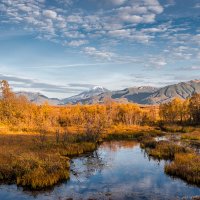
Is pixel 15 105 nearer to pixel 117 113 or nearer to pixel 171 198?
pixel 117 113

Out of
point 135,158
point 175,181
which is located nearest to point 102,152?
point 135,158

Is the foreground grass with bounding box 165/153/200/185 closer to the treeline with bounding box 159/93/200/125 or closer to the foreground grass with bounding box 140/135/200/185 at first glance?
the foreground grass with bounding box 140/135/200/185

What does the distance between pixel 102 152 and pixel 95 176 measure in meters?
16.6

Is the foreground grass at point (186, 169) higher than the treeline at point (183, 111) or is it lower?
lower

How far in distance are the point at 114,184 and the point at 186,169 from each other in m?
9.28

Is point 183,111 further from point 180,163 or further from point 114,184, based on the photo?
point 114,184

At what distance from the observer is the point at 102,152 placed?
5281 cm

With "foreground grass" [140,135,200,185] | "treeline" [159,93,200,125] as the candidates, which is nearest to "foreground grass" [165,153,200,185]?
"foreground grass" [140,135,200,185]

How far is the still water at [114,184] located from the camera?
93.7 feet

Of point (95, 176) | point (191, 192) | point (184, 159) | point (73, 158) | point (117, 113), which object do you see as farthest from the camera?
point (117, 113)

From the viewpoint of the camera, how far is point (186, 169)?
115 ft

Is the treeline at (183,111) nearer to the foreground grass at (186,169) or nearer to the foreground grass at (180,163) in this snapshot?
the foreground grass at (180,163)

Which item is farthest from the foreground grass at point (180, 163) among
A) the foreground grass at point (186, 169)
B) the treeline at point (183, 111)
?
the treeline at point (183, 111)

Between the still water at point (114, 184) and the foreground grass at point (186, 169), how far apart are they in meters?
0.97
